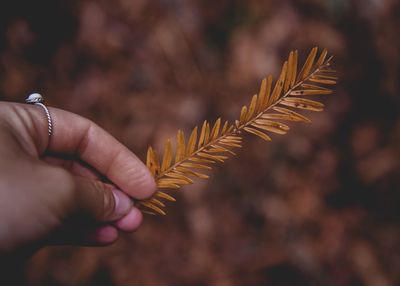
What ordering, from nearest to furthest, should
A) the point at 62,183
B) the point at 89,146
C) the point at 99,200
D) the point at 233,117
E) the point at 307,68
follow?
the point at 307,68, the point at 62,183, the point at 99,200, the point at 89,146, the point at 233,117

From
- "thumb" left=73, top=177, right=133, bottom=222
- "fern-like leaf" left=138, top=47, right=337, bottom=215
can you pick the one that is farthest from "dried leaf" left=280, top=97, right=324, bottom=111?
"thumb" left=73, top=177, right=133, bottom=222

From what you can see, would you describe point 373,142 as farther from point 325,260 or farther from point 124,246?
point 124,246

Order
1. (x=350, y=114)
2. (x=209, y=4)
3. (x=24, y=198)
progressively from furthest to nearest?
(x=209, y=4)
(x=350, y=114)
(x=24, y=198)

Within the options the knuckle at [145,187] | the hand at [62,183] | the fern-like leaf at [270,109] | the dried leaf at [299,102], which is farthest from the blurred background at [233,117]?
the dried leaf at [299,102]

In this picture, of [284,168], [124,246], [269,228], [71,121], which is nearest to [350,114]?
[284,168]

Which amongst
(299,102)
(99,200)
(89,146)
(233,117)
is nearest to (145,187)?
(99,200)

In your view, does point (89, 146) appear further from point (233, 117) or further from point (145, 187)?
point (233, 117)

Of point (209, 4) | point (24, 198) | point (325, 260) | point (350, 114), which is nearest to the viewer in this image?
point (24, 198)
